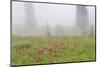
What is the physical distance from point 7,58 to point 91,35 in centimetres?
112

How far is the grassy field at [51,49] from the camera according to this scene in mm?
2445

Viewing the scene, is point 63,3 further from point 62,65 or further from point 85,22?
point 62,65

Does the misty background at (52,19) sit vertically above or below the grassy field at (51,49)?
above

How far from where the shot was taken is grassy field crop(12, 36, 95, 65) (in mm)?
2445

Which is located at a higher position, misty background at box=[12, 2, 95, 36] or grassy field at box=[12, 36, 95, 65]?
misty background at box=[12, 2, 95, 36]

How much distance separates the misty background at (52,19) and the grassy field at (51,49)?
72mm

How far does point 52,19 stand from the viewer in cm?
257

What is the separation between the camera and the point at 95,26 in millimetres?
2756

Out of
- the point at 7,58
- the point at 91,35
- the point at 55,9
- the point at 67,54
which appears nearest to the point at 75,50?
the point at 67,54

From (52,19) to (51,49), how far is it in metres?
0.37

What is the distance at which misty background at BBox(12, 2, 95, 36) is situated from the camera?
8.03ft

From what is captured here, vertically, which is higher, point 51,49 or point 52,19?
point 52,19

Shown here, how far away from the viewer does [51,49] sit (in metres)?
2.57

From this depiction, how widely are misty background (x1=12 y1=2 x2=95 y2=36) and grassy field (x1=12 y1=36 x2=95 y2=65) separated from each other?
72 millimetres
